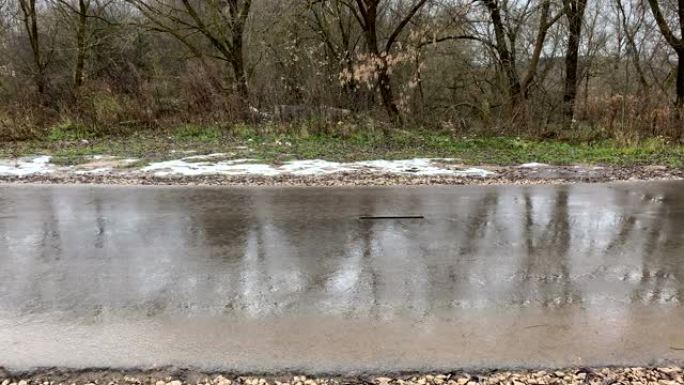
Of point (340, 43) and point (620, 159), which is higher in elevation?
point (340, 43)

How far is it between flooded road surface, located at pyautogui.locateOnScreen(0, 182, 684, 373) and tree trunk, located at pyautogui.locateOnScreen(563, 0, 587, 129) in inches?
415

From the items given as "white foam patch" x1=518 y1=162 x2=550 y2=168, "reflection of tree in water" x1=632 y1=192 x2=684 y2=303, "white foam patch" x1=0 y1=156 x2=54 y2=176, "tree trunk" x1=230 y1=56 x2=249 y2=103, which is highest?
"tree trunk" x1=230 y1=56 x2=249 y2=103

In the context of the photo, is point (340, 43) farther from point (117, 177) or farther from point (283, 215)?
point (283, 215)

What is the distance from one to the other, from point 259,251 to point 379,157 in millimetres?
6898

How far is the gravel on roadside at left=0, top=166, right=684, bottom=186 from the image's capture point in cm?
997

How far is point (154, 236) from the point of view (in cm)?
679

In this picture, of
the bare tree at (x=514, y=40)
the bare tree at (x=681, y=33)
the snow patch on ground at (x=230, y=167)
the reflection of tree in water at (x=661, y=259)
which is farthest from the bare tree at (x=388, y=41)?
the reflection of tree in water at (x=661, y=259)

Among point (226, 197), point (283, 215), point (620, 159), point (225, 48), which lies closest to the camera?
point (283, 215)

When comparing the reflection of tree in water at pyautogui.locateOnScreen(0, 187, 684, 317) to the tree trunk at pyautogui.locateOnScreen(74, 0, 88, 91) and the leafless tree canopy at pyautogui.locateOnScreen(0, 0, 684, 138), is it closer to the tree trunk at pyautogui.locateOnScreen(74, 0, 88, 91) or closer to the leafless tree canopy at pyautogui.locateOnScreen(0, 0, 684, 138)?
the leafless tree canopy at pyautogui.locateOnScreen(0, 0, 684, 138)

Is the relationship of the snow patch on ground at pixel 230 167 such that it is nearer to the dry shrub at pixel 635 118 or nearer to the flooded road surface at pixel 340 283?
the flooded road surface at pixel 340 283

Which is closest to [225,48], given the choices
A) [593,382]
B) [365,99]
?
[365,99]

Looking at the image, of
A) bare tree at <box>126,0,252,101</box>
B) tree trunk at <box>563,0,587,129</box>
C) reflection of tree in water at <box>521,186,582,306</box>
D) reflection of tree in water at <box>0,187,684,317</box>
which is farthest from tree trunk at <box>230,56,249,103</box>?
reflection of tree in water at <box>521,186,582,306</box>

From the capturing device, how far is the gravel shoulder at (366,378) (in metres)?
3.68

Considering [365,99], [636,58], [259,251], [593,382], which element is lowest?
[593,382]
